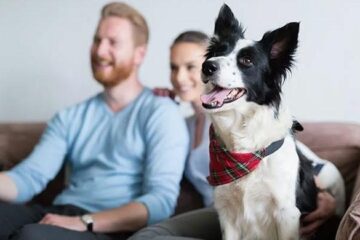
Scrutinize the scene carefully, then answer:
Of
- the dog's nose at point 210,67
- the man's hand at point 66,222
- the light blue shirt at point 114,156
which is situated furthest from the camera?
the light blue shirt at point 114,156

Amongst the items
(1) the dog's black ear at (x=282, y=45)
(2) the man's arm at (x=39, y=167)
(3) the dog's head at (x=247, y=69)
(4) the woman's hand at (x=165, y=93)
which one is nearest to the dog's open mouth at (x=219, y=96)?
A: (3) the dog's head at (x=247, y=69)

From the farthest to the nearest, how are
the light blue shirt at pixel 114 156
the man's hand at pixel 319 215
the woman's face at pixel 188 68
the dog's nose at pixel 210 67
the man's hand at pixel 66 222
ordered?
the woman's face at pixel 188 68 → the light blue shirt at pixel 114 156 → the man's hand at pixel 66 222 → the man's hand at pixel 319 215 → the dog's nose at pixel 210 67

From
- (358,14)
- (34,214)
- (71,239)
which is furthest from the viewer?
(358,14)

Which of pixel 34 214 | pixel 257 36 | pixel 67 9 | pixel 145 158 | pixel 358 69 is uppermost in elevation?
pixel 67 9

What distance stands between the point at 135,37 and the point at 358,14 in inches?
39.0

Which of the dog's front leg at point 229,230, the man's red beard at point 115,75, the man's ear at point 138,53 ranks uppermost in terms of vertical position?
the man's ear at point 138,53

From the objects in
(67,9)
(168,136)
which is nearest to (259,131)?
(168,136)

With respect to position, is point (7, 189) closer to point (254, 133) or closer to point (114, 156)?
point (114, 156)

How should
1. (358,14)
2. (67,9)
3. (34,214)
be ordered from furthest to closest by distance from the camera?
(67,9) < (358,14) < (34,214)

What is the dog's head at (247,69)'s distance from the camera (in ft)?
4.17

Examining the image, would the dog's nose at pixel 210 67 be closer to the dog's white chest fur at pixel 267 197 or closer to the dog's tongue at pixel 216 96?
the dog's tongue at pixel 216 96

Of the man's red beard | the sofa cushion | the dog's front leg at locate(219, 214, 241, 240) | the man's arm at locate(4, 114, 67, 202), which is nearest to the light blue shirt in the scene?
the man's arm at locate(4, 114, 67, 202)

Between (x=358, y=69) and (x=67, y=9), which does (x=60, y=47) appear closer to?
(x=67, y=9)

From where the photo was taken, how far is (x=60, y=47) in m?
2.61
